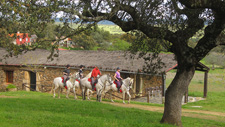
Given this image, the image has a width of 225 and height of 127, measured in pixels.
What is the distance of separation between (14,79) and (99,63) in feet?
35.0

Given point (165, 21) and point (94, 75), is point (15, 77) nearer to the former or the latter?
point (94, 75)

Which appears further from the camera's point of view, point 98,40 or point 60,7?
point 98,40

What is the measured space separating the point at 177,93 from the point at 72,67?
56.5 feet

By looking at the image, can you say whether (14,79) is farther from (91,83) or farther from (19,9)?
(19,9)

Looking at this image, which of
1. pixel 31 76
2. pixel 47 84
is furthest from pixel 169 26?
pixel 31 76

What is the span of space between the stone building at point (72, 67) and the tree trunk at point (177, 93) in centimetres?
1247

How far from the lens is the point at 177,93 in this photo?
9.62 meters

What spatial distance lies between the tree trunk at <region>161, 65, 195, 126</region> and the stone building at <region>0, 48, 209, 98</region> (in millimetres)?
12474

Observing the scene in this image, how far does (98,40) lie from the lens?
72.2m

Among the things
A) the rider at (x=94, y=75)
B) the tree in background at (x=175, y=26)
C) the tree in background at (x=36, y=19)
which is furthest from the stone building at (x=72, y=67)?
the tree in background at (x=36, y=19)

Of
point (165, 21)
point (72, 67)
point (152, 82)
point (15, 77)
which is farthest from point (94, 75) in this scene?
point (15, 77)

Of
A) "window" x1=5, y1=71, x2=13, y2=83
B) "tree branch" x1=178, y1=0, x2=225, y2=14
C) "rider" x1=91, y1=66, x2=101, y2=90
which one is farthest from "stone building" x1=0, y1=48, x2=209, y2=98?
"tree branch" x1=178, y1=0, x2=225, y2=14

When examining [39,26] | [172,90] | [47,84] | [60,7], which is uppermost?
[60,7]

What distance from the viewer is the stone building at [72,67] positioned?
78.4 feet
